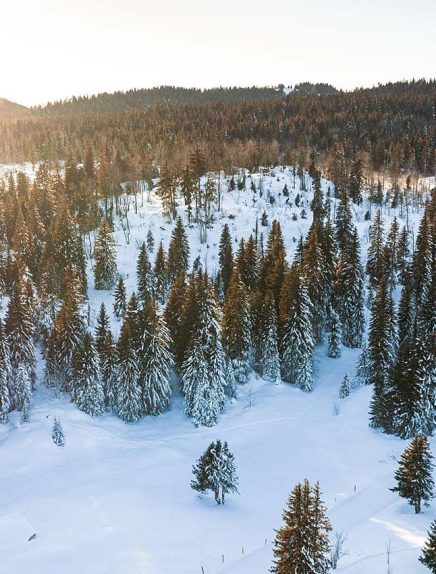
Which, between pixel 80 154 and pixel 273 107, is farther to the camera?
pixel 273 107

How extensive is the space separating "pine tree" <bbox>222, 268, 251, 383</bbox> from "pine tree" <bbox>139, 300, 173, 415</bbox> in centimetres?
825

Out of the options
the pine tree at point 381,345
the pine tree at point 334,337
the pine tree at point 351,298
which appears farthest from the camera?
the pine tree at point 351,298

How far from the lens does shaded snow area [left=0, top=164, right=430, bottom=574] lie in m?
26.1

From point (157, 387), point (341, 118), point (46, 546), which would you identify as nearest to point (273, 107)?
point (341, 118)

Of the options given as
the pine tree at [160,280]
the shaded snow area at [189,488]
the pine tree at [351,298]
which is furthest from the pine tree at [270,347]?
the pine tree at [160,280]

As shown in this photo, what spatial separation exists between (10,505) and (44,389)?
82.8 ft

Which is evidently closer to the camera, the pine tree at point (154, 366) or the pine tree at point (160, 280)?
the pine tree at point (154, 366)

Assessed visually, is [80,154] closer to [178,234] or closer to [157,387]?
[178,234]

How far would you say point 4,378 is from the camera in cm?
5362

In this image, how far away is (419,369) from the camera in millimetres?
44625

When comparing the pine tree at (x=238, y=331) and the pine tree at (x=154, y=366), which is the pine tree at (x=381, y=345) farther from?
A: the pine tree at (x=154, y=366)

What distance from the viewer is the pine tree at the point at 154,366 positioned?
54656mm

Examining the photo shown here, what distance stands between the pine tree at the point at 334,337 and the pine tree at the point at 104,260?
41012 millimetres

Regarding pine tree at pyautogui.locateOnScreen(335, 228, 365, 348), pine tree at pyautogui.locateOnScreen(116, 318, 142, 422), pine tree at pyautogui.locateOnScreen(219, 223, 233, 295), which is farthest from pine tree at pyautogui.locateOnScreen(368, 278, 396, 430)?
pine tree at pyautogui.locateOnScreen(219, 223, 233, 295)
